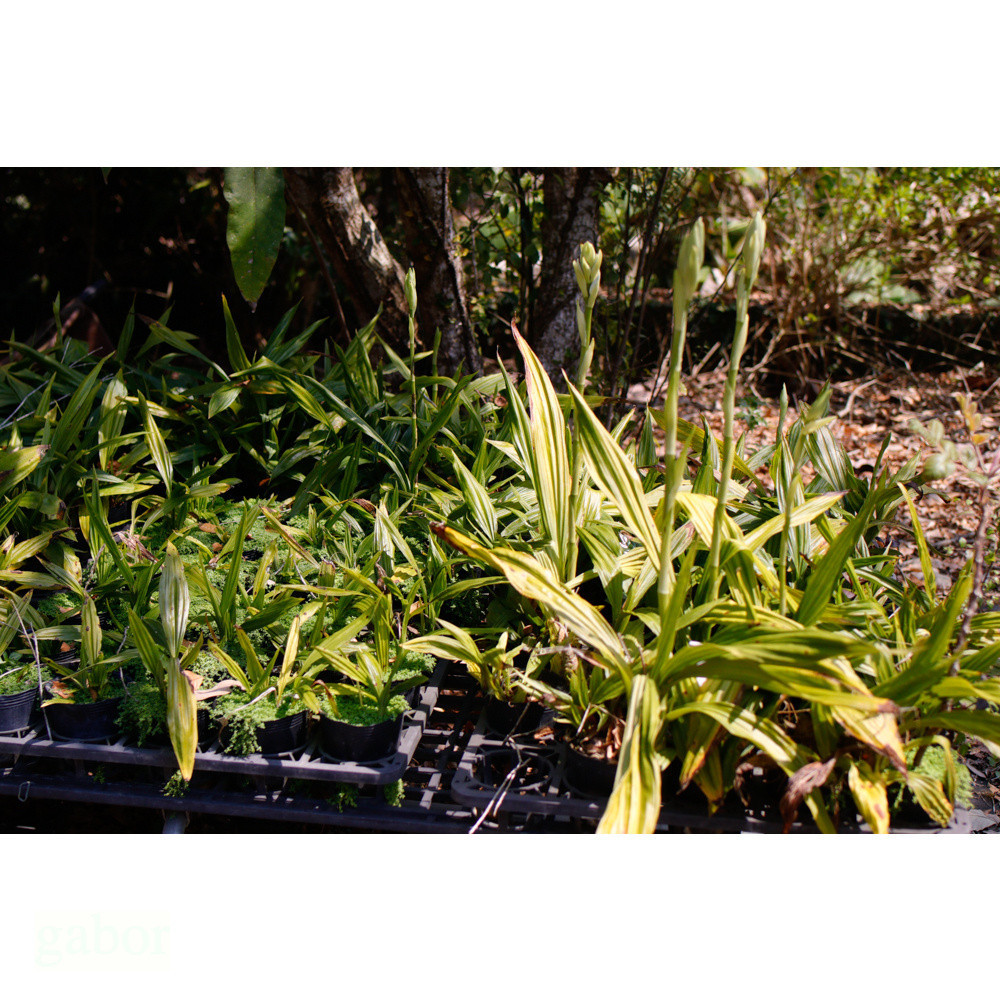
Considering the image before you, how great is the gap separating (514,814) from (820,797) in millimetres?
500

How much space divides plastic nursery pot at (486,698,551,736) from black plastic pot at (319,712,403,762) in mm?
171

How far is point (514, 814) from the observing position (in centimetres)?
142

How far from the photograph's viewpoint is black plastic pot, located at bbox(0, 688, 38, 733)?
1.44 m

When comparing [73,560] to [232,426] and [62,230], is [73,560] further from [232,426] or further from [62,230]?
[62,230]

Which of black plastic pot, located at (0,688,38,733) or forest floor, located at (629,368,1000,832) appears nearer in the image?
black plastic pot, located at (0,688,38,733)

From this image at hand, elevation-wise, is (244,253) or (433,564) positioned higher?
(244,253)

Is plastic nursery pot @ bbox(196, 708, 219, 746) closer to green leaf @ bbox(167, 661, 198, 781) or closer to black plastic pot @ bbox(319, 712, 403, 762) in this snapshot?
green leaf @ bbox(167, 661, 198, 781)

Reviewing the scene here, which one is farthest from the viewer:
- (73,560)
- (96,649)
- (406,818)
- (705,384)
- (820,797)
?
(705,384)

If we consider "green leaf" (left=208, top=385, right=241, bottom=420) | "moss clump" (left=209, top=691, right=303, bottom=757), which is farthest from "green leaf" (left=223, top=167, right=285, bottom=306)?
"moss clump" (left=209, top=691, right=303, bottom=757)

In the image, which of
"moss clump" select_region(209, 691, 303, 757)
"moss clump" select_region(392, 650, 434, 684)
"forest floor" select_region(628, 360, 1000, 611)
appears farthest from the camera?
"forest floor" select_region(628, 360, 1000, 611)

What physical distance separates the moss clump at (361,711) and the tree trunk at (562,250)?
5.24 feet

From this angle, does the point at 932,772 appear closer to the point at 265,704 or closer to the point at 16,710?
the point at 265,704

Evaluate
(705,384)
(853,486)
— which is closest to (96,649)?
(853,486)

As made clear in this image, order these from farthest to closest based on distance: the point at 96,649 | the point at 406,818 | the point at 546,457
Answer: the point at 546,457 < the point at 96,649 < the point at 406,818
